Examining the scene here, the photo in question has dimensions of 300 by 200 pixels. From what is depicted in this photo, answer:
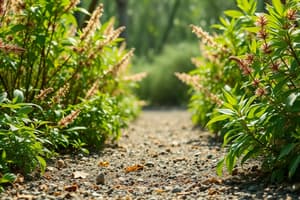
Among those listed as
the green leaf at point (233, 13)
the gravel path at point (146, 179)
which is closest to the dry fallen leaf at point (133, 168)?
the gravel path at point (146, 179)

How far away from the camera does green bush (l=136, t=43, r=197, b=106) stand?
46.9ft

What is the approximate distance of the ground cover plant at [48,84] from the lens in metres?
3.92

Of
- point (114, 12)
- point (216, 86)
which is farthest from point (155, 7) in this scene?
point (216, 86)

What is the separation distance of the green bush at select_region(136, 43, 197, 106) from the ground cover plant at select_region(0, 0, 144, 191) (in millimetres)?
8378

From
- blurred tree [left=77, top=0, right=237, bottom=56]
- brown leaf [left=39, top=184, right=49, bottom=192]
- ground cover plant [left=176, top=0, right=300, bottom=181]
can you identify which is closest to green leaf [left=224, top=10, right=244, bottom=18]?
ground cover plant [left=176, top=0, right=300, bottom=181]

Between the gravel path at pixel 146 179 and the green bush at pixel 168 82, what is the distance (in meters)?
8.60

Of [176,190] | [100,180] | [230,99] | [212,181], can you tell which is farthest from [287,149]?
[100,180]

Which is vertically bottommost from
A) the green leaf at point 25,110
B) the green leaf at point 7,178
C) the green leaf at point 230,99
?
the green leaf at point 7,178

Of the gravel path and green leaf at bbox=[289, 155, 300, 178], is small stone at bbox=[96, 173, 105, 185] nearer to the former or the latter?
the gravel path

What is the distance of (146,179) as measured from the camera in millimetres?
4250

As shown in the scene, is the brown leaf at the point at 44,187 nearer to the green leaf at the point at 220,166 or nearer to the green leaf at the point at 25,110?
the green leaf at the point at 25,110

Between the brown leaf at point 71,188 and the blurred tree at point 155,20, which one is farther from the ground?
the blurred tree at point 155,20

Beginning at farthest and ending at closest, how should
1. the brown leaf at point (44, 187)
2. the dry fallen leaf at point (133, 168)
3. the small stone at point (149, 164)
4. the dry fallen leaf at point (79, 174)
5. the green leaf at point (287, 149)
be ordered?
the small stone at point (149, 164) < the dry fallen leaf at point (133, 168) < the dry fallen leaf at point (79, 174) < the brown leaf at point (44, 187) < the green leaf at point (287, 149)

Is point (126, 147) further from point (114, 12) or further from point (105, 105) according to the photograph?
point (114, 12)
